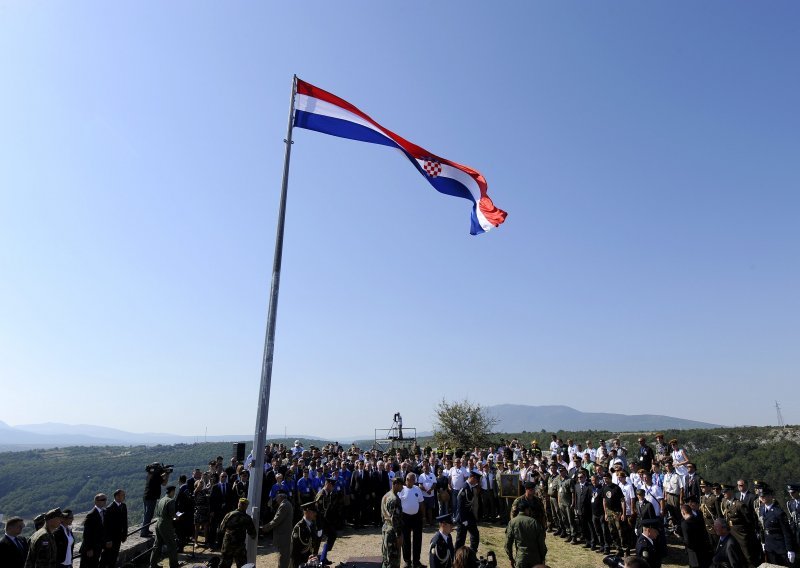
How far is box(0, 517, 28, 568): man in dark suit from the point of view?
7791 millimetres

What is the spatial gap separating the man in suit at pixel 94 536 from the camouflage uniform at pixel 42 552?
1.55 meters

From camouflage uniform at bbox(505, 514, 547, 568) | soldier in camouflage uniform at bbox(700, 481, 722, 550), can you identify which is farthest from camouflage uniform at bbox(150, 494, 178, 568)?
soldier in camouflage uniform at bbox(700, 481, 722, 550)

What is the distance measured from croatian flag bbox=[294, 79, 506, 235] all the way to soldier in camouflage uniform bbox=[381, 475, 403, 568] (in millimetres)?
6856

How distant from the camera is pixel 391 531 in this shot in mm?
10141

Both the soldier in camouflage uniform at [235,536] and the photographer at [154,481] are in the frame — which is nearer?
the soldier in camouflage uniform at [235,536]

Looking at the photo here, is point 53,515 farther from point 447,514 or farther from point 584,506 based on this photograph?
point 584,506

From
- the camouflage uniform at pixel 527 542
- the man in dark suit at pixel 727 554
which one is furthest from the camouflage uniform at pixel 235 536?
the man in dark suit at pixel 727 554

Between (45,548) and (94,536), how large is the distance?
2.00 m

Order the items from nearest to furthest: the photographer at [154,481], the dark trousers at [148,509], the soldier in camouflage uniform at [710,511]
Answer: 1. the soldier in camouflage uniform at [710,511]
2. the photographer at [154,481]
3. the dark trousers at [148,509]

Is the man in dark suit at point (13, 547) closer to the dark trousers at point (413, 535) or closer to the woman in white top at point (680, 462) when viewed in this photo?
the dark trousers at point (413, 535)

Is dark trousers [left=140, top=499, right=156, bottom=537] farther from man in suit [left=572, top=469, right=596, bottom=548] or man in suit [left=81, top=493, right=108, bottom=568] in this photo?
man in suit [left=572, top=469, right=596, bottom=548]

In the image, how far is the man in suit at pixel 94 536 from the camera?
9.59m

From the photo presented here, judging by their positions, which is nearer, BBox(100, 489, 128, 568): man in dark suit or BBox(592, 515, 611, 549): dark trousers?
BBox(100, 489, 128, 568): man in dark suit

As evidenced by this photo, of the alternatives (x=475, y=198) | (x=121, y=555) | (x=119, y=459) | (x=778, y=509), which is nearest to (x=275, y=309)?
(x=475, y=198)
